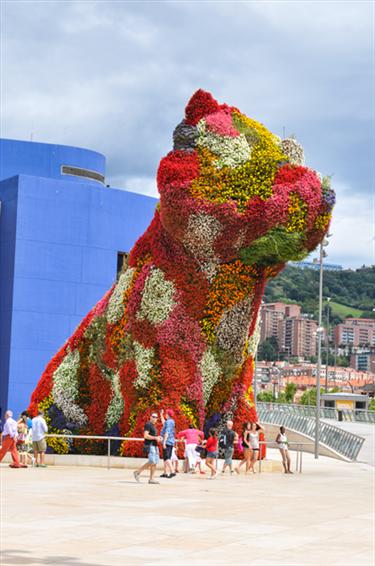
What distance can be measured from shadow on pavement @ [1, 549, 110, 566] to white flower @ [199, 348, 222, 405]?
12.4 metres

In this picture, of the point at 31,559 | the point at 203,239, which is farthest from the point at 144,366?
the point at 31,559

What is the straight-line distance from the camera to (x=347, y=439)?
35.4 meters

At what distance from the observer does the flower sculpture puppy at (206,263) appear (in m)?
20.8

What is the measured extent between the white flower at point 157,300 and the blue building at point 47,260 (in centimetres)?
1942

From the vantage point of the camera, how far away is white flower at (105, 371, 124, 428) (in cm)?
2203

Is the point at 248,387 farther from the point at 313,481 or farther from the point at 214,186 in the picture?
the point at 214,186

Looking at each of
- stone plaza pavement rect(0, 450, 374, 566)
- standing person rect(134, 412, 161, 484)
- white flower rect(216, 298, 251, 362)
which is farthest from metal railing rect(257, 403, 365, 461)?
standing person rect(134, 412, 161, 484)

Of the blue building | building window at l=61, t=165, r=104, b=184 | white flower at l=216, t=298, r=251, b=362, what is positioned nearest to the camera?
white flower at l=216, t=298, r=251, b=362

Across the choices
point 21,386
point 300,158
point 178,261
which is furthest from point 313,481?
point 21,386

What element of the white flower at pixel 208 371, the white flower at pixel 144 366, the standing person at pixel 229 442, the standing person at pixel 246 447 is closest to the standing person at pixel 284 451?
the standing person at pixel 246 447

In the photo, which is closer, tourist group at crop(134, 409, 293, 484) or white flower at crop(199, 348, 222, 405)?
tourist group at crop(134, 409, 293, 484)

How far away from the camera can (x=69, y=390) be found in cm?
2302

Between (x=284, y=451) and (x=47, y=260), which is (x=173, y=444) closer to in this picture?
(x=284, y=451)

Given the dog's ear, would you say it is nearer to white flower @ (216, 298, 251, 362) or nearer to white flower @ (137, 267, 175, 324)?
white flower @ (137, 267, 175, 324)
